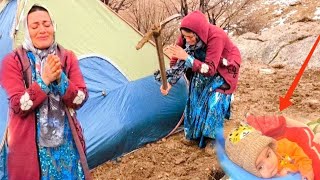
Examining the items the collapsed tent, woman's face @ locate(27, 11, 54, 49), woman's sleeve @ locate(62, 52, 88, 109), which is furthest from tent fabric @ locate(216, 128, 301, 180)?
the collapsed tent

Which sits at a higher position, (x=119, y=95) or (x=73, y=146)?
(x=73, y=146)

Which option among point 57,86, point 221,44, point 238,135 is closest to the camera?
point 238,135

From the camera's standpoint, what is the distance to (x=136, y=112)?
4.54 metres

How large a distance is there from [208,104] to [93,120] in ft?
3.47

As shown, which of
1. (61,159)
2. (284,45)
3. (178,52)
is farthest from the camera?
(284,45)

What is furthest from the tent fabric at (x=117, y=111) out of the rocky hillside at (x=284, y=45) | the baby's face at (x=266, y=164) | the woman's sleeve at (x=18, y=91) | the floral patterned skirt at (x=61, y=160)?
the rocky hillside at (x=284, y=45)

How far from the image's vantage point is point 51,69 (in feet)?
8.18

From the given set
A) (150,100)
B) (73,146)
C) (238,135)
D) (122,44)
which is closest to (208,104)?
(150,100)

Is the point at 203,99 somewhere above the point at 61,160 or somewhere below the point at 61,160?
below

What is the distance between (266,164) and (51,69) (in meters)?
1.16

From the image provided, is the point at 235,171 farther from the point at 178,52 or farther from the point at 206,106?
the point at 206,106

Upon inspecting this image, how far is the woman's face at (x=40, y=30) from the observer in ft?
8.65

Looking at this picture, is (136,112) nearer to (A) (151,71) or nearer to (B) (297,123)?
(A) (151,71)

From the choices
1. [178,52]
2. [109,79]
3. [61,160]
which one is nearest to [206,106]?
[178,52]
